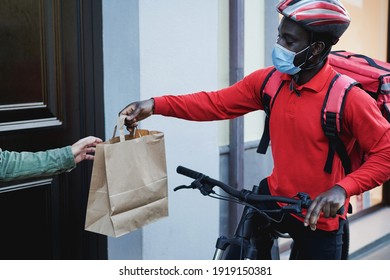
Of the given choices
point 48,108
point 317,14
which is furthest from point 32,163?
point 317,14

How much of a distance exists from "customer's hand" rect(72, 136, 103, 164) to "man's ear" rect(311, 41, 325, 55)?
42.4 inches

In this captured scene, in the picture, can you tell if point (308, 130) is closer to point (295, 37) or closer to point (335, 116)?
point (335, 116)

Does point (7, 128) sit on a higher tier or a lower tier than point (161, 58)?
lower

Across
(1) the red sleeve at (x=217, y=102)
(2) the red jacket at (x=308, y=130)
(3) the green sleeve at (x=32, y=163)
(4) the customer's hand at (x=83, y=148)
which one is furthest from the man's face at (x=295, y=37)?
(3) the green sleeve at (x=32, y=163)

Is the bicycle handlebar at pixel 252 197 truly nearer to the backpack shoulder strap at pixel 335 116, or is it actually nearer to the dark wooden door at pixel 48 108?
the backpack shoulder strap at pixel 335 116

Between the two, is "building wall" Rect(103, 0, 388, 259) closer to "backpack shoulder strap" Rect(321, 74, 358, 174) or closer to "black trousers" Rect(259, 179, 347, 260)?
"black trousers" Rect(259, 179, 347, 260)

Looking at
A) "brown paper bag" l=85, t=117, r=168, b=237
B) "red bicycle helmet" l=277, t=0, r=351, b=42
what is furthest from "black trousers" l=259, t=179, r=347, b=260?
"red bicycle helmet" l=277, t=0, r=351, b=42

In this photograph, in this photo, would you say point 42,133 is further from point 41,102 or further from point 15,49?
point 15,49

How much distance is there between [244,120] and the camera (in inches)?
203

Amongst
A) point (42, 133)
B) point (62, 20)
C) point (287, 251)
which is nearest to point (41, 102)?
point (42, 133)

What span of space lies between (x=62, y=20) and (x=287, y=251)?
9.71 ft

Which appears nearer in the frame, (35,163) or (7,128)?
(35,163)

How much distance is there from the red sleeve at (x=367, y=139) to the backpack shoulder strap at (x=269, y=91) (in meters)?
0.39

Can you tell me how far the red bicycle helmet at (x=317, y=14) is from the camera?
9.43 ft
